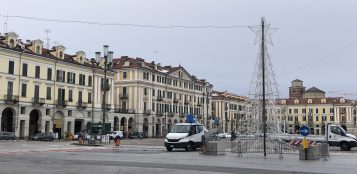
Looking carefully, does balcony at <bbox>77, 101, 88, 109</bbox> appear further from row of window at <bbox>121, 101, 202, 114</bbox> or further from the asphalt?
the asphalt

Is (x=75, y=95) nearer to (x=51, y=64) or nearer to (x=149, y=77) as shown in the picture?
(x=51, y=64)

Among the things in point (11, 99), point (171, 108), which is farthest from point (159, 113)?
point (11, 99)

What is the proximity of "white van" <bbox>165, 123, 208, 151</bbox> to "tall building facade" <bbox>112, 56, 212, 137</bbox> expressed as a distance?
58037 mm

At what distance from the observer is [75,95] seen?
82.1 m

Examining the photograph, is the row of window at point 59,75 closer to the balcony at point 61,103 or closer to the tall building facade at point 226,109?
the balcony at point 61,103

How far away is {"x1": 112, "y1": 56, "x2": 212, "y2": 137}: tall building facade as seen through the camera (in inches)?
3949

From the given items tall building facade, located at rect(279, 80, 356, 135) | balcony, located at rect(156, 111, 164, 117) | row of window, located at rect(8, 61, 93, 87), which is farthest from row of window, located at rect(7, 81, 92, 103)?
tall building facade, located at rect(279, 80, 356, 135)

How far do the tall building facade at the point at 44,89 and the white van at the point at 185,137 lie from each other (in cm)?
4194

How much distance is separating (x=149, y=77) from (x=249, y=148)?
7535 centimetres

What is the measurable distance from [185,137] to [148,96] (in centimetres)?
→ 7005

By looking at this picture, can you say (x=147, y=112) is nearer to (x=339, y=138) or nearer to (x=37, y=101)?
(x=37, y=101)

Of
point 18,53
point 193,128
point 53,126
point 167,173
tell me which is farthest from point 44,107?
point 167,173

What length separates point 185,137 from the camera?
110 ft

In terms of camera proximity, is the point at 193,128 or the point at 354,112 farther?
the point at 354,112
